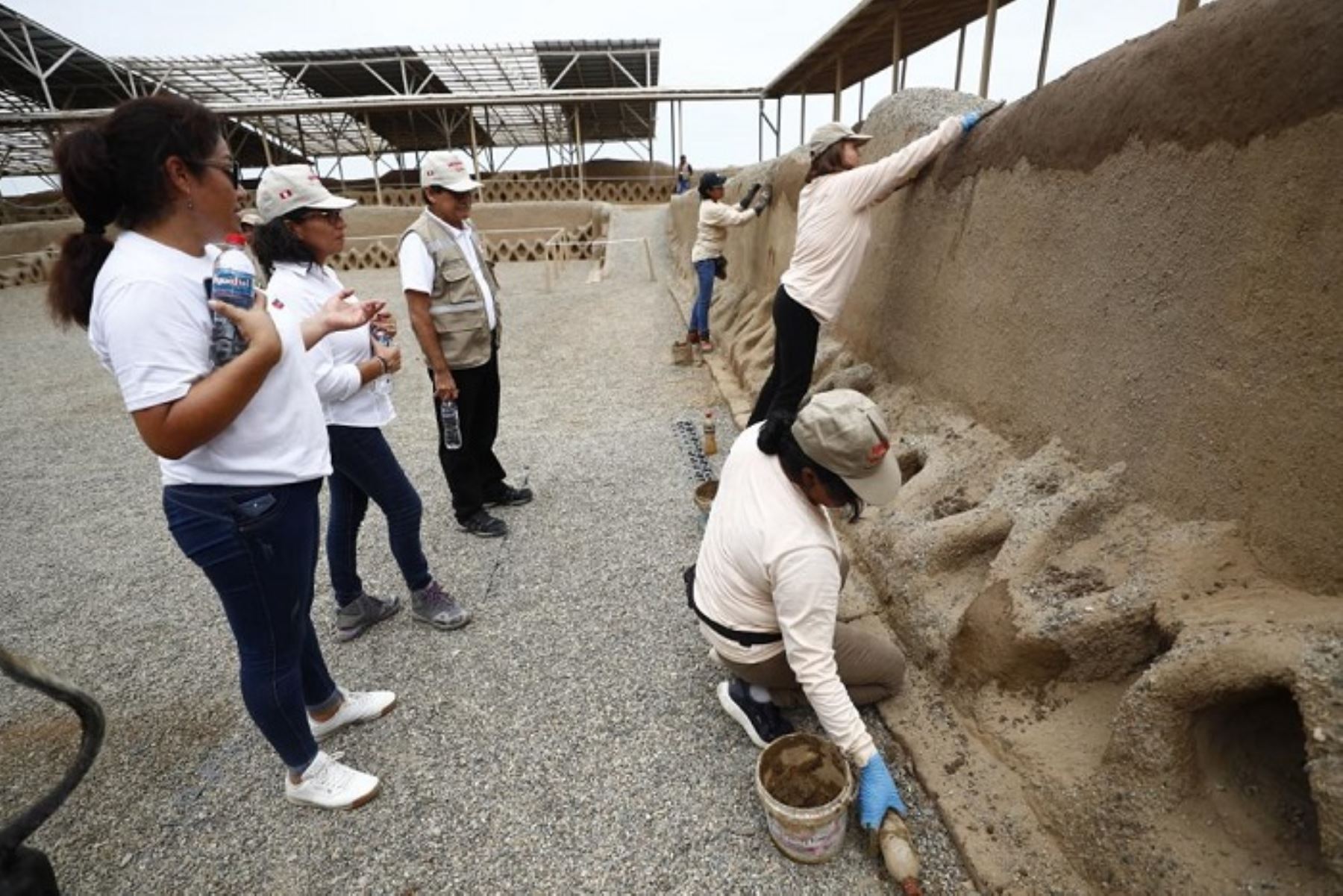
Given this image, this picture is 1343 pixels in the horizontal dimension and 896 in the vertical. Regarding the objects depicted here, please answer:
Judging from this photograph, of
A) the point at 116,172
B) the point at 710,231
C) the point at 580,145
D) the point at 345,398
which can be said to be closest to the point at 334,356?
the point at 345,398

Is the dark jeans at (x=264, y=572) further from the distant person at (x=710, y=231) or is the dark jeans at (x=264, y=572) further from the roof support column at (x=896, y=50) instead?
the roof support column at (x=896, y=50)

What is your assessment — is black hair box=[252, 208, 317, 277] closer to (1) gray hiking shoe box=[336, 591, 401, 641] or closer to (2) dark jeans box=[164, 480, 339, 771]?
(2) dark jeans box=[164, 480, 339, 771]

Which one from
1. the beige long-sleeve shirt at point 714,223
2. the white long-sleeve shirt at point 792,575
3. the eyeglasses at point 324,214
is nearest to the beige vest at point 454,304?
the eyeglasses at point 324,214

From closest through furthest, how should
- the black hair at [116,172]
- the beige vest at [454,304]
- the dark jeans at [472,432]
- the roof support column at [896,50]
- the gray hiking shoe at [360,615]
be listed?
the black hair at [116,172]
the gray hiking shoe at [360,615]
the beige vest at [454,304]
the dark jeans at [472,432]
the roof support column at [896,50]

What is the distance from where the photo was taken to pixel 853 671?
7.24ft

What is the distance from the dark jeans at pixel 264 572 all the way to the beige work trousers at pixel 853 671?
51.3 inches

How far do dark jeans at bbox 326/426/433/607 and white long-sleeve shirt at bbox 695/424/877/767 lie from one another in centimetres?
146

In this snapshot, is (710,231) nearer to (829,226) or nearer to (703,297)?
(703,297)

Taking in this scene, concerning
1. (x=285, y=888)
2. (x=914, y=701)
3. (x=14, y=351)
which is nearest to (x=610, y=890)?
(x=285, y=888)

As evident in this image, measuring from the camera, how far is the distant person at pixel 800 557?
Result: 5.63ft

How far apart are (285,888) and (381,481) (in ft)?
4.47

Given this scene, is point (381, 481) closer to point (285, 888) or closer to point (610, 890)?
point (285, 888)

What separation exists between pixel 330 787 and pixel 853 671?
5.59 ft

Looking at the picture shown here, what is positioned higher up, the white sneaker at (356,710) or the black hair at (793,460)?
the black hair at (793,460)
